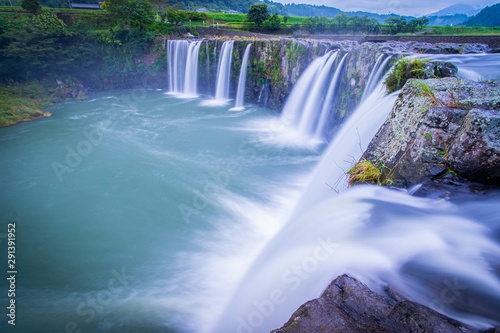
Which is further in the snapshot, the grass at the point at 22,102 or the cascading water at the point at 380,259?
the grass at the point at 22,102

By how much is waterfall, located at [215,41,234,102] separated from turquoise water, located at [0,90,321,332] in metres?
4.70

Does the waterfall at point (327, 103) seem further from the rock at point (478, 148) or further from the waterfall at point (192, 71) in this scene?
the waterfall at point (192, 71)

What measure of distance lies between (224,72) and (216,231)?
14.9 metres

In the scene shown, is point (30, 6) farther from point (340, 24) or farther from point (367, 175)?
point (367, 175)

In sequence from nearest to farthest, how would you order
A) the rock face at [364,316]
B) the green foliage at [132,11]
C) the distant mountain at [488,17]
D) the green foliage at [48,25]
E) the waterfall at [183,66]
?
the rock face at [364,316] < the green foliage at [48,25] < the waterfall at [183,66] < the green foliage at [132,11] < the distant mountain at [488,17]

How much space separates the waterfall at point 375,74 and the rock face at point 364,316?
7907 mm

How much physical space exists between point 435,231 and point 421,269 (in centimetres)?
66

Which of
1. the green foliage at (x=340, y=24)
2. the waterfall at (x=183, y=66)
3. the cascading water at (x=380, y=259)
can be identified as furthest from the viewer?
the green foliage at (x=340, y=24)

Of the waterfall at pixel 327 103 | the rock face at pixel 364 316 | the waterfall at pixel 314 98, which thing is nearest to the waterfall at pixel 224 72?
the waterfall at pixel 314 98

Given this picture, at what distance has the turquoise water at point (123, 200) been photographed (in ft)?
16.2

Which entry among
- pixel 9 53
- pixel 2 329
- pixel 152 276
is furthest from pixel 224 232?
pixel 9 53

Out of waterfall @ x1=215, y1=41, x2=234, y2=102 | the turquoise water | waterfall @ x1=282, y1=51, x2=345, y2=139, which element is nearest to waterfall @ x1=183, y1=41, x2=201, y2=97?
waterfall @ x1=215, y1=41, x2=234, y2=102

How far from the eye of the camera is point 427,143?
147 inches

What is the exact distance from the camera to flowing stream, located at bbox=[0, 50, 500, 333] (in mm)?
2875
